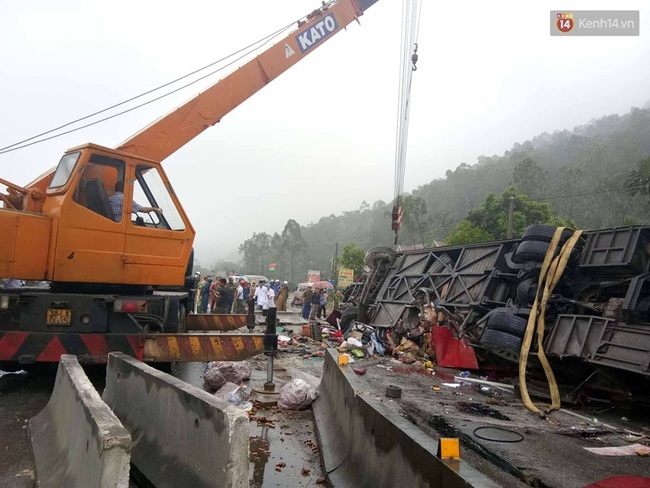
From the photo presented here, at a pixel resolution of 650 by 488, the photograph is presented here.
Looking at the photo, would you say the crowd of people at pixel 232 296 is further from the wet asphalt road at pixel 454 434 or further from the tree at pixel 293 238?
the tree at pixel 293 238

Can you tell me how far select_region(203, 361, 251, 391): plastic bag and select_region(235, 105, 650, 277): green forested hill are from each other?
122 feet

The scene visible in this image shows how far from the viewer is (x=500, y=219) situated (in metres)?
33.4

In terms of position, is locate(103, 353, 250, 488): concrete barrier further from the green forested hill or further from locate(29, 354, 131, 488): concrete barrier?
the green forested hill

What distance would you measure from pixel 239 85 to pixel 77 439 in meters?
6.28

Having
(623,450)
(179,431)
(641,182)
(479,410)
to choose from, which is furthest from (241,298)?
(641,182)

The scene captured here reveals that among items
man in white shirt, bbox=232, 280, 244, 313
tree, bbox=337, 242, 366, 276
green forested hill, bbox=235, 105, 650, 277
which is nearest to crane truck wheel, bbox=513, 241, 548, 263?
man in white shirt, bbox=232, 280, 244, 313

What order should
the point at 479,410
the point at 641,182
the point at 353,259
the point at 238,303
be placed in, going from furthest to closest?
the point at 353,259 → the point at 641,182 → the point at 238,303 → the point at 479,410

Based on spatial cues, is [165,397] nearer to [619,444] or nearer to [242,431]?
[242,431]

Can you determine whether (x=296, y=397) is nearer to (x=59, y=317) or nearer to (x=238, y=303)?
(x=59, y=317)

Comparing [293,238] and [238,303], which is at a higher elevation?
[293,238]

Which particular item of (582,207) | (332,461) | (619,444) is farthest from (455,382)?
(582,207)

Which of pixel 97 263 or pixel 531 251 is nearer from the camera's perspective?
pixel 97 263

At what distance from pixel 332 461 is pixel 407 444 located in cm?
143

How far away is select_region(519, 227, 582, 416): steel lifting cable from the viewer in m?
6.69
